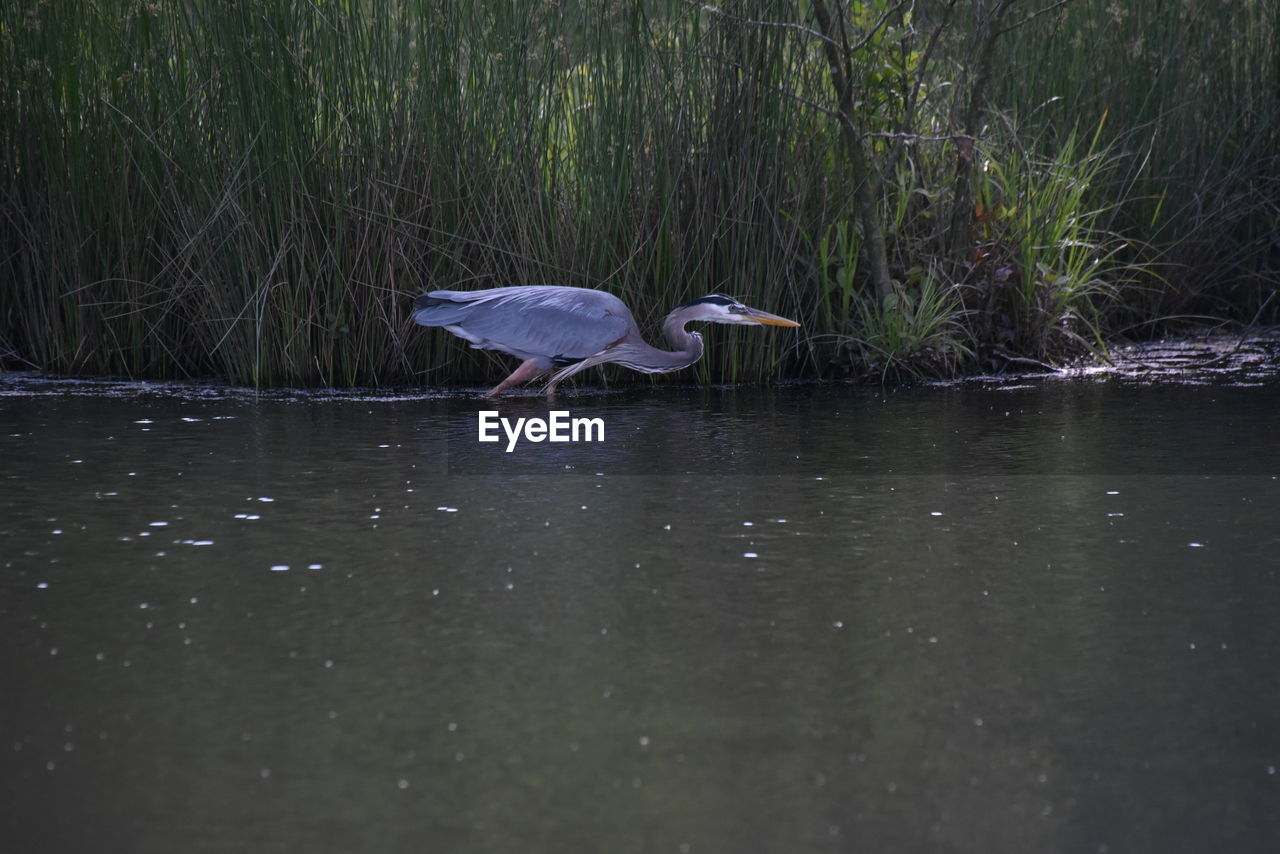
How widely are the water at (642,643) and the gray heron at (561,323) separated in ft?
2.90

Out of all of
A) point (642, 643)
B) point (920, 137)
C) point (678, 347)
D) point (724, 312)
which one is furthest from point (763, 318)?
point (642, 643)

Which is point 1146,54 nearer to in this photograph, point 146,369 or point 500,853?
point 146,369

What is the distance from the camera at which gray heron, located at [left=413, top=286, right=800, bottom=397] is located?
6.30 meters

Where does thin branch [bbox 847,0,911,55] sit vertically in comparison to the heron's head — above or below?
above

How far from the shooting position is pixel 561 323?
631 centimetres

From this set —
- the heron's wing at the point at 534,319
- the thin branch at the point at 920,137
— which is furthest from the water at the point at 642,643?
the thin branch at the point at 920,137

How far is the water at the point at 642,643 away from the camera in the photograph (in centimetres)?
229

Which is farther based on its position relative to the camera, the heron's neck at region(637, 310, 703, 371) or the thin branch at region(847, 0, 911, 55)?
the thin branch at region(847, 0, 911, 55)

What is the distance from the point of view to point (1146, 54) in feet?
27.5

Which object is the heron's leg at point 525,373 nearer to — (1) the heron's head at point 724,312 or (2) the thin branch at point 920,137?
(1) the heron's head at point 724,312

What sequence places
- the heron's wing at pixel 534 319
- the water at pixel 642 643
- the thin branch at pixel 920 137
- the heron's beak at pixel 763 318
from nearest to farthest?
the water at pixel 642 643, the heron's wing at pixel 534 319, the heron's beak at pixel 763 318, the thin branch at pixel 920 137

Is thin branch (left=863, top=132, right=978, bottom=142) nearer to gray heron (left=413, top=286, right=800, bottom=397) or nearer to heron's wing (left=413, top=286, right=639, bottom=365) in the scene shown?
gray heron (left=413, top=286, right=800, bottom=397)

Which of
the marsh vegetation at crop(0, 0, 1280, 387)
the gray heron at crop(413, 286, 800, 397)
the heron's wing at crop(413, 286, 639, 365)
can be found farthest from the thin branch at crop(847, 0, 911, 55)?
the heron's wing at crop(413, 286, 639, 365)

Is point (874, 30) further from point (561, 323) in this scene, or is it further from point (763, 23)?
point (561, 323)
